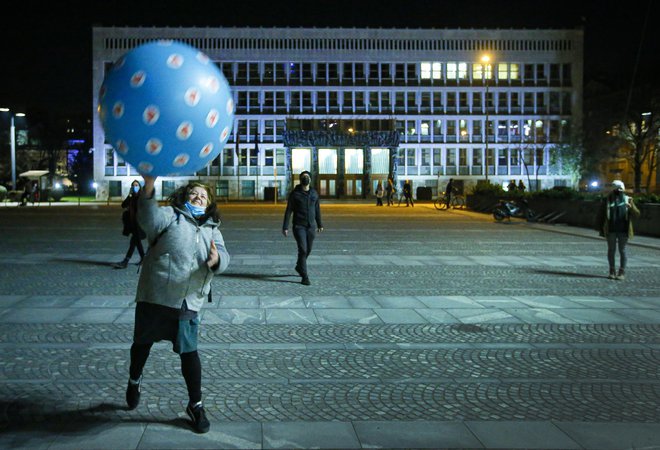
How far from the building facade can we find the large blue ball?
78.5m

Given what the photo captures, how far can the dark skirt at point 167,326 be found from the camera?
515 centimetres

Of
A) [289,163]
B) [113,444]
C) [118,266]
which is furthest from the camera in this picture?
[289,163]

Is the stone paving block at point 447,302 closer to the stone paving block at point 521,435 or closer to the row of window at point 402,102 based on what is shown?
the stone paving block at point 521,435

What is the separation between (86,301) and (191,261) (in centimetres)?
610

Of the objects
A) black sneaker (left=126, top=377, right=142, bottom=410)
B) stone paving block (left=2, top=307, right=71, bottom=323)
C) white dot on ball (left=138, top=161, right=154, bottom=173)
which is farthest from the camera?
stone paving block (left=2, top=307, right=71, bottom=323)

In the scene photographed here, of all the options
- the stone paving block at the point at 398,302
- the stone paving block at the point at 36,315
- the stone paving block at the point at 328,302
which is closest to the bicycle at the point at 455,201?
the stone paving block at the point at 398,302

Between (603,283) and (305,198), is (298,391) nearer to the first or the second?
(305,198)

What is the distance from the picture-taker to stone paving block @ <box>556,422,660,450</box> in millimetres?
4953

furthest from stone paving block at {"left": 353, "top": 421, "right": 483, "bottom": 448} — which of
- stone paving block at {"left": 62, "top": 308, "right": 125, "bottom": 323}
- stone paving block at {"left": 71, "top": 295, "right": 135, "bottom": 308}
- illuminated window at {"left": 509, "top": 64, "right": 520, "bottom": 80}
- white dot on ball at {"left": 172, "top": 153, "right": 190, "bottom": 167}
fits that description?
illuminated window at {"left": 509, "top": 64, "right": 520, "bottom": 80}

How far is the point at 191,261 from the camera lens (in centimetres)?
511

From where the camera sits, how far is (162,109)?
157 inches

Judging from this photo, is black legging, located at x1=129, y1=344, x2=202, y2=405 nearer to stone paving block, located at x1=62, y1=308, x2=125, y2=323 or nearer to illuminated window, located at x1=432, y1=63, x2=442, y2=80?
stone paving block, located at x1=62, y1=308, x2=125, y2=323

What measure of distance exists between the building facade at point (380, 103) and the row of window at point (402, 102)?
119 mm

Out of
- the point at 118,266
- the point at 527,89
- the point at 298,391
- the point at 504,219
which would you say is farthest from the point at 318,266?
the point at 527,89
